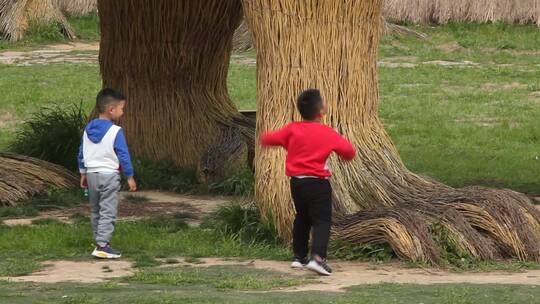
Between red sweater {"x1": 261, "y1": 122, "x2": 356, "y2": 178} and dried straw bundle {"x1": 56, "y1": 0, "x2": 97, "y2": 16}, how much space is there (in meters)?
22.2

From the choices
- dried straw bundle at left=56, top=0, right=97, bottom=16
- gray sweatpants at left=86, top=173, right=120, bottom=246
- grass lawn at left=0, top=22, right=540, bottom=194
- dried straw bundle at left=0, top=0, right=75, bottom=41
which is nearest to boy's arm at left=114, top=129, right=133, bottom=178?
gray sweatpants at left=86, top=173, right=120, bottom=246

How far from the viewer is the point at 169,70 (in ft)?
44.1

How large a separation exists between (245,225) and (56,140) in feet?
13.6

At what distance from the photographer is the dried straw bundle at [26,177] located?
11925 mm

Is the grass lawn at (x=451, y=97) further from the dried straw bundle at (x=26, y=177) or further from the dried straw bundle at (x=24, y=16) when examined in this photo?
the dried straw bundle at (x=24, y=16)

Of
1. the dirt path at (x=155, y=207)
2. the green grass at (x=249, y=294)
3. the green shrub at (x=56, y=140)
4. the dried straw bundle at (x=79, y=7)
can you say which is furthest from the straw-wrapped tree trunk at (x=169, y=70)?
the dried straw bundle at (x=79, y=7)

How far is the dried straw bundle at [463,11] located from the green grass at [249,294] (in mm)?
19783

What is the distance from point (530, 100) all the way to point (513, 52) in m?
5.99

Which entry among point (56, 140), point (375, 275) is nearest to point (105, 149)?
point (375, 275)

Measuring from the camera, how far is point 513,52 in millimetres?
24969

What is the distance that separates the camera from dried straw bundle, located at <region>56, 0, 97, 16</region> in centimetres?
3052

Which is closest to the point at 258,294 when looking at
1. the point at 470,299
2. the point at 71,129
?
the point at 470,299

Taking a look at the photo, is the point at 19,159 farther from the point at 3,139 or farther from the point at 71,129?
the point at 3,139

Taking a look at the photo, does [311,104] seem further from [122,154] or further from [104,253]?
[104,253]
